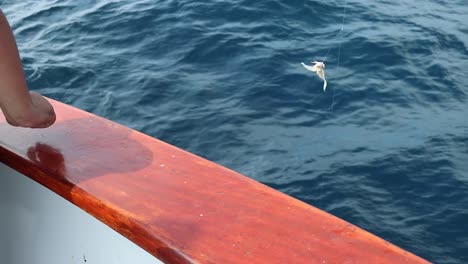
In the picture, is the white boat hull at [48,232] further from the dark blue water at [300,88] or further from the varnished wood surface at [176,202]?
the dark blue water at [300,88]

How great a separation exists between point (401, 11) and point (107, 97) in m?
3.72

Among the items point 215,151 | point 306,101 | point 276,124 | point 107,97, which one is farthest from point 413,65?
point 107,97

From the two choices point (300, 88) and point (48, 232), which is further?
point (300, 88)

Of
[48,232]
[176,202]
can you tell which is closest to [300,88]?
[48,232]

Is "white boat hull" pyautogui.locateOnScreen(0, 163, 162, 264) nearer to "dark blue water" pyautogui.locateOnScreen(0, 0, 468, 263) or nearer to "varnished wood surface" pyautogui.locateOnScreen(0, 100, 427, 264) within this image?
"varnished wood surface" pyautogui.locateOnScreen(0, 100, 427, 264)

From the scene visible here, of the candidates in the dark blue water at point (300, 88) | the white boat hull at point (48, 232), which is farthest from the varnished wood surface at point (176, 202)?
the dark blue water at point (300, 88)

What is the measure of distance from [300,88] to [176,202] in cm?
462

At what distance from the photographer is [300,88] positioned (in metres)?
Result: 5.91

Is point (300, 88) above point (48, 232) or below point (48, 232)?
below

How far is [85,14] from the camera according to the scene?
7680 millimetres

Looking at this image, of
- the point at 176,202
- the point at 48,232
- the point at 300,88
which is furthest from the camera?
the point at 300,88

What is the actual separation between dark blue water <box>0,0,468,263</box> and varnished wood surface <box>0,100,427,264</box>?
290cm

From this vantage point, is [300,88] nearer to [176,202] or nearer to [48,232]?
[48,232]

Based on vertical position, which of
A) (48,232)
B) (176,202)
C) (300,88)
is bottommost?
(300,88)
